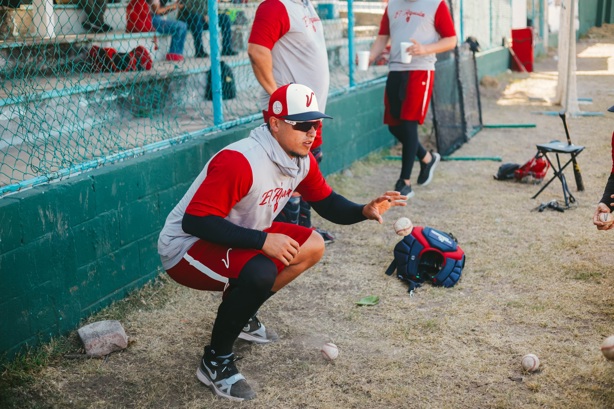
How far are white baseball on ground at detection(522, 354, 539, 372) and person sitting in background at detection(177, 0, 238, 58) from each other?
15.7 ft

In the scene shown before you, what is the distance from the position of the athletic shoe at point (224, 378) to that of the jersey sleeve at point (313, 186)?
92 centimetres

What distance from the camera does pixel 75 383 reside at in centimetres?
355

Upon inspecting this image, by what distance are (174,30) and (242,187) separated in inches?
190

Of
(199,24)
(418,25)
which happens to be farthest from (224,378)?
(199,24)

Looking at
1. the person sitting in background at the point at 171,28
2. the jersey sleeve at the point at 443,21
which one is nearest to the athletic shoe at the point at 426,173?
→ the jersey sleeve at the point at 443,21

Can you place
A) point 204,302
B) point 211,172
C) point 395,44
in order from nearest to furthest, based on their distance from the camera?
point 211,172, point 204,302, point 395,44

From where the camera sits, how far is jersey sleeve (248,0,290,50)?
4.67 m

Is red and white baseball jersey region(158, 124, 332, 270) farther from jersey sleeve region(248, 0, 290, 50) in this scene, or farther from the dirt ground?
jersey sleeve region(248, 0, 290, 50)

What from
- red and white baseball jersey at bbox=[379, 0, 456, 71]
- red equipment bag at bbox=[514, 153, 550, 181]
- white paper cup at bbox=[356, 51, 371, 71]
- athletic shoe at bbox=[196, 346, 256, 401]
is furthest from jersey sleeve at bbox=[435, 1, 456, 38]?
athletic shoe at bbox=[196, 346, 256, 401]

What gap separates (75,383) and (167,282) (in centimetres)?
128

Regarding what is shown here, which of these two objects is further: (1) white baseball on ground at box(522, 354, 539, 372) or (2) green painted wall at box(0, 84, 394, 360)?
(2) green painted wall at box(0, 84, 394, 360)

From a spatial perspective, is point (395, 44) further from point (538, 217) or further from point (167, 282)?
point (167, 282)

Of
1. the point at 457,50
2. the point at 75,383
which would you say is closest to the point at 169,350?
the point at 75,383

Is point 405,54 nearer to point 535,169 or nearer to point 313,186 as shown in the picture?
point 535,169
